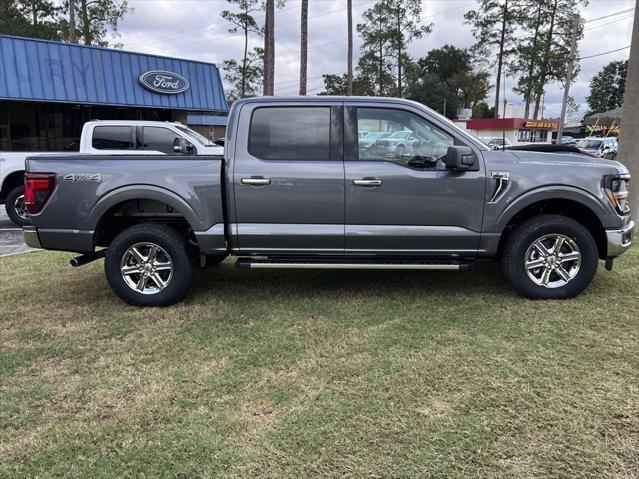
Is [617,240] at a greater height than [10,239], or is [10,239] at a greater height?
[617,240]

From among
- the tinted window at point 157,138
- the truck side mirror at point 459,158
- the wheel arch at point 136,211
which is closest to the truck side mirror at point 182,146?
the tinted window at point 157,138

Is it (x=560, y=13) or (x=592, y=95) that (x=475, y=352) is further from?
(x=592, y=95)

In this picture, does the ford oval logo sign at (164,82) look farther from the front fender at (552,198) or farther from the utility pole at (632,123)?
the front fender at (552,198)

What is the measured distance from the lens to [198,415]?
3025mm

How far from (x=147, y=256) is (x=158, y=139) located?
5.57m

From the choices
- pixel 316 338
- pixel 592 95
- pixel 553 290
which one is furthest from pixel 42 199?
pixel 592 95

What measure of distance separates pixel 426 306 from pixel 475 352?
1020 mm

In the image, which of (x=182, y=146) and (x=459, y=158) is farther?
(x=182, y=146)

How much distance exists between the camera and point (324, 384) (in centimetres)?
336

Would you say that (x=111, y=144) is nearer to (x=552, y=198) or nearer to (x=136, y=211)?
(x=136, y=211)

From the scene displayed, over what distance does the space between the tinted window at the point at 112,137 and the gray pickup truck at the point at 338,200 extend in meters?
5.35

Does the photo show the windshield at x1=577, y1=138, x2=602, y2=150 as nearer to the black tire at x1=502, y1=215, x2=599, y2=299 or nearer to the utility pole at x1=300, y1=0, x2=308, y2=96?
the utility pole at x1=300, y1=0, x2=308, y2=96

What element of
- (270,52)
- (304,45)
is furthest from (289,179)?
(304,45)

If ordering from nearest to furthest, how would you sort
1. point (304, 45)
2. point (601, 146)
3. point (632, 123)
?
point (632, 123) < point (304, 45) < point (601, 146)
